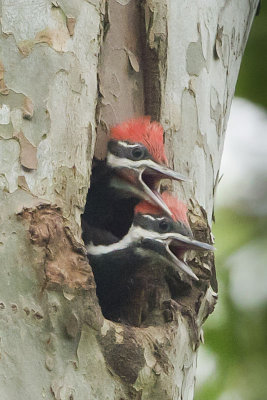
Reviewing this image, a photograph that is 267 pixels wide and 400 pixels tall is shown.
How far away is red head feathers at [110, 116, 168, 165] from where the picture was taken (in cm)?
268

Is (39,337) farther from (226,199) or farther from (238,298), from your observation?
(226,199)

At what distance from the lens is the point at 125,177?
9.46ft

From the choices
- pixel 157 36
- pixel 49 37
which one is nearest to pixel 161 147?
pixel 157 36

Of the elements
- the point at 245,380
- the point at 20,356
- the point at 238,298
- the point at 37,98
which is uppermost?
the point at 37,98

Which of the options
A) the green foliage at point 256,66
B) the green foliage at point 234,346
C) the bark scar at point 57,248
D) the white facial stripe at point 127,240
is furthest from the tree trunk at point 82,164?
the green foliage at point 256,66

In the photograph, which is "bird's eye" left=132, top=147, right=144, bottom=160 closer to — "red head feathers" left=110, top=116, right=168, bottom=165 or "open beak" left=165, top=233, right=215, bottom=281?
"red head feathers" left=110, top=116, right=168, bottom=165

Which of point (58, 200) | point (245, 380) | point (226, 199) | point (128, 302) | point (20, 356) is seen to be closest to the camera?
point (20, 356)

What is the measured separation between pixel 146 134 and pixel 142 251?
0.35 meters

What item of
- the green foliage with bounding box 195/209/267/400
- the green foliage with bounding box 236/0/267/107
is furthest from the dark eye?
the green foliage with bounding box 236/0/267/107

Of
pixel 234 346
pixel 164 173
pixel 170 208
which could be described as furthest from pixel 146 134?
pixel 234 346

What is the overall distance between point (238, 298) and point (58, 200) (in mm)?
1658

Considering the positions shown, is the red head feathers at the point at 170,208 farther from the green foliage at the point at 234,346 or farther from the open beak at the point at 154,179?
the green foliage at the point at 234,346

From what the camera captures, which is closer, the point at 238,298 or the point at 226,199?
→ the point at 238,298

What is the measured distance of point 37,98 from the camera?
2234 millimetres
